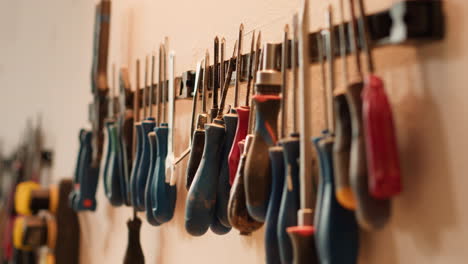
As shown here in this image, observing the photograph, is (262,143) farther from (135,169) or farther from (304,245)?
(135,169)

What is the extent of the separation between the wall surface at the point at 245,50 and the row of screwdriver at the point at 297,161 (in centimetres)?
5

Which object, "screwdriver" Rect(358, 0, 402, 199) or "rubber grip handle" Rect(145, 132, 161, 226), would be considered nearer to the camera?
"screwdriver" Rect(358, 0, 402, 199)

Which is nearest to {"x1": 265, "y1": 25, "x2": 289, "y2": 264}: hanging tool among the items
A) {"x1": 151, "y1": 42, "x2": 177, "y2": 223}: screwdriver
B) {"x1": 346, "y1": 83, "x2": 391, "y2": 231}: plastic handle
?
{"x1": 346, "y1": 83, "x2": 391, "y2": 231}: plastic handle

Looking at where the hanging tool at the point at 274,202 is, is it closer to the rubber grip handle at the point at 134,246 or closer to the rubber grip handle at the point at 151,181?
the rubber grip handle at the point at 151,181

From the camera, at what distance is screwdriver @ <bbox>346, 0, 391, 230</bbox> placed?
1.14ft

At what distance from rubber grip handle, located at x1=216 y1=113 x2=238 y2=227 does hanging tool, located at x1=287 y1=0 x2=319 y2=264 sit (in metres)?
0.16

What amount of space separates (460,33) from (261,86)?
0.62 feet

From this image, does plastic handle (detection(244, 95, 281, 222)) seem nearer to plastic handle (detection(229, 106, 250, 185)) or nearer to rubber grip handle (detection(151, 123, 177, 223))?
plastic handle (detection(229, 106, 250, 185))

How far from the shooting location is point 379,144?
13.6 inches

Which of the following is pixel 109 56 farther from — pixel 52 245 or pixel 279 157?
pixel 279 157

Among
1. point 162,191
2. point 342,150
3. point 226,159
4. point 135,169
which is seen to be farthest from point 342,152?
point 135,169

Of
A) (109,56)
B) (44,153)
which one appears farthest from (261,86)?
(44,153)

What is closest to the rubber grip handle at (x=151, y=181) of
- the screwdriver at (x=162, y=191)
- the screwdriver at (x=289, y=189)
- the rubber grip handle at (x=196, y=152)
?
the screwdriver at (x=162, y=191)

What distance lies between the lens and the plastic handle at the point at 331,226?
370mm
